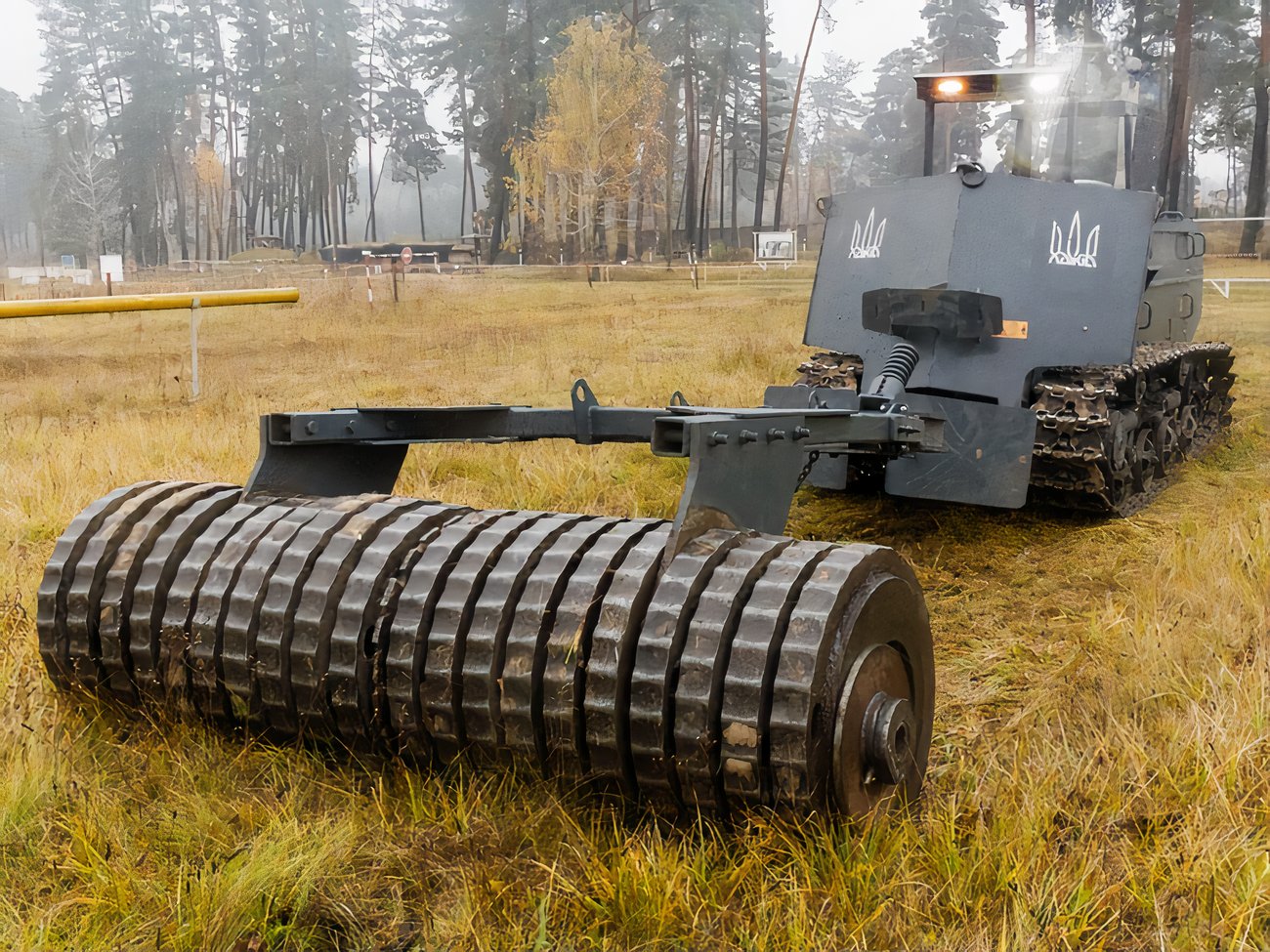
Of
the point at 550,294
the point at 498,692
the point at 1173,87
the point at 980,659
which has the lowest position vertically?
the point at 980,659

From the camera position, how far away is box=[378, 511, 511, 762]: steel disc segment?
99.8 inches

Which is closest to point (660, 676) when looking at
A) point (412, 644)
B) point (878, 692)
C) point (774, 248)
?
point (878, 692)

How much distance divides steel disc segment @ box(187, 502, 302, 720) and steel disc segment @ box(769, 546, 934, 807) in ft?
4.18

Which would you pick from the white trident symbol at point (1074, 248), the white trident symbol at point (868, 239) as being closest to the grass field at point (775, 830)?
the white trident symbol at point (1074, 248)

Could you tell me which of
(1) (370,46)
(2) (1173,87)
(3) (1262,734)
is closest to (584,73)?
(1) (370,46)

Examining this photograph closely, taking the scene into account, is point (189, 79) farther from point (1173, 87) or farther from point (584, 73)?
point (1173, 87)

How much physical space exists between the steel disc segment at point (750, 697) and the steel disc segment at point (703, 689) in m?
0.01

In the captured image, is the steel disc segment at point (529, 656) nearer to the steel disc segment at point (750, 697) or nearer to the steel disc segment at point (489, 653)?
the steel disc segment at point (489, 653)

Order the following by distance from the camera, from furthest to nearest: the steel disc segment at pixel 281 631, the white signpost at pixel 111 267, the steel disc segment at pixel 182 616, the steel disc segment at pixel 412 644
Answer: the white signpost at pixel 111 267
the steel disc segment at pixel 182 616
the steel disc segment at pixel 281 631
the steel disc segment at pixel 412 644

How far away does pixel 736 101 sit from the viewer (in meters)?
16.2

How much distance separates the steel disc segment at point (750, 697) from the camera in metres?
2.20

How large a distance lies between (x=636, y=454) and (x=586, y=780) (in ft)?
15.5

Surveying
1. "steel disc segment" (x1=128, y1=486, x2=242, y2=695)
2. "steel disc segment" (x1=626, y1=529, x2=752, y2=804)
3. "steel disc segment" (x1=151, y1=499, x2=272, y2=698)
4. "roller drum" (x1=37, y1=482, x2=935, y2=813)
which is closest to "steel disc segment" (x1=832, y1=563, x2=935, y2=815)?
"roller drum" (x1=37, y1=482, x2=935, y2=813)

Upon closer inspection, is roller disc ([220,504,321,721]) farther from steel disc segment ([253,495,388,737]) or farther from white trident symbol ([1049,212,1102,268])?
white trident symbol ([1049,212,1102,268])
